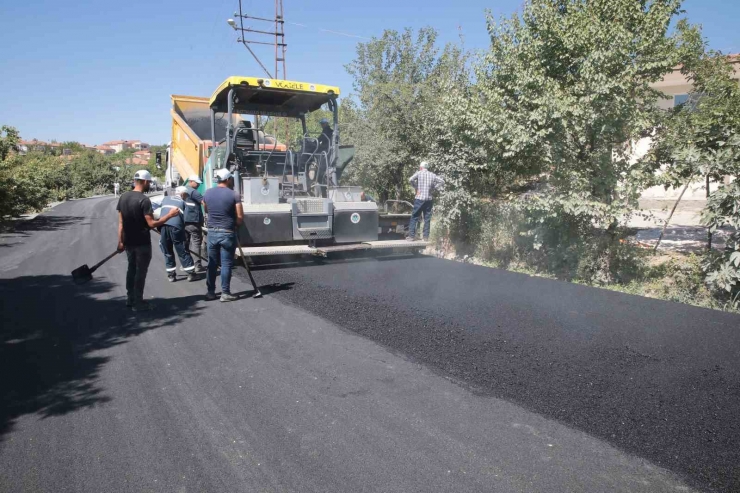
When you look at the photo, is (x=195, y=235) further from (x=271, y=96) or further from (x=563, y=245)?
(x=563, y=245)

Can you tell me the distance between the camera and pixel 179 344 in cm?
507

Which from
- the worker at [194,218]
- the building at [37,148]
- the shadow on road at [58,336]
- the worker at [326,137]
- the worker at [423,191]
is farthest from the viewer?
the building at [37,148]

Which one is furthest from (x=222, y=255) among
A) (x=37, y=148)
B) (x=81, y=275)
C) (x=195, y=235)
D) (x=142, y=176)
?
(x=37, y=148)

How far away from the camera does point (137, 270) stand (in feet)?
20.5

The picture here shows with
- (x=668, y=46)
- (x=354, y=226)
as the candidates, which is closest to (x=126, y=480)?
(x=354, y=226)

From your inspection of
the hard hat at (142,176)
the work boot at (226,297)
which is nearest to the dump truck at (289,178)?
the work boot at (226,297)

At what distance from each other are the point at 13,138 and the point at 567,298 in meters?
18.2

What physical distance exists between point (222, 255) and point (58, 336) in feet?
7.03

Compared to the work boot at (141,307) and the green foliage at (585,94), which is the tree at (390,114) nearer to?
the green foliage at (585,94)

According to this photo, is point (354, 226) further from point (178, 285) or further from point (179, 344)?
point (179, 344)

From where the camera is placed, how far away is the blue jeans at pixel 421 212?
1026 cm

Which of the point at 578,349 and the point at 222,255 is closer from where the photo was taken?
the point at 578,349

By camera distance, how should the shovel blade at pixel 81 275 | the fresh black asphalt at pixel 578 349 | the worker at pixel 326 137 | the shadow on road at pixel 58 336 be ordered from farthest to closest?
the worker at pixel 326 137 < the shovel blade at pixel 81 275 < the shadow on road at pixel 58 336 < the fresh black asphalt at pixel 578 349

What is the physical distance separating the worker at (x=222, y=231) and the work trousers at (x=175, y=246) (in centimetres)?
151
